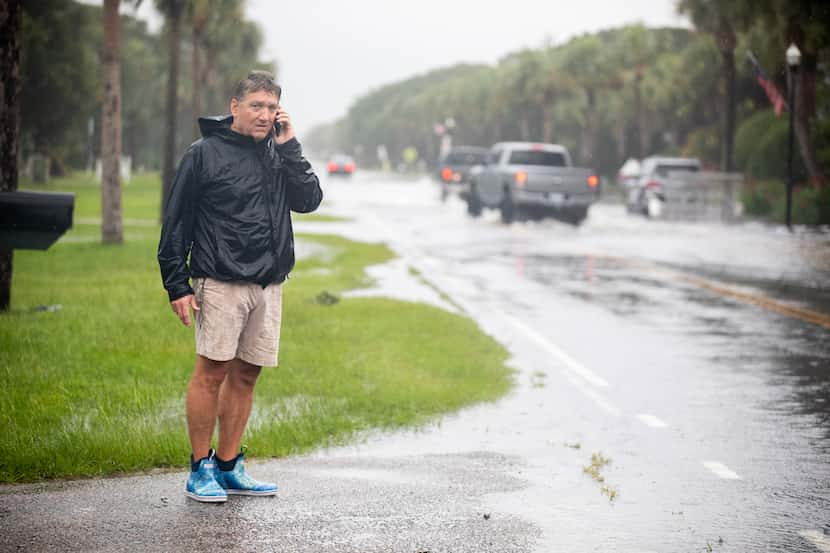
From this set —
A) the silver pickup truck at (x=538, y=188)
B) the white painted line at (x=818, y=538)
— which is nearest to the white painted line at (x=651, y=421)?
the white painted line at (x=818, y=538)

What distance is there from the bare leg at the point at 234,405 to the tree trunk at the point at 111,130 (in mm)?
18543

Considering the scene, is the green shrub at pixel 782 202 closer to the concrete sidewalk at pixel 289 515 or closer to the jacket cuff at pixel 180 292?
the concrete sidewalk at pixel 289 515

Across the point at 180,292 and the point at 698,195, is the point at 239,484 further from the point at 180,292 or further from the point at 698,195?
the point at 698,195

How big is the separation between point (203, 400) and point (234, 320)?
438 millimetres

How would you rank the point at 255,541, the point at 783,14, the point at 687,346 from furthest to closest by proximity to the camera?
the point at 783,14, the point at 687,346, the point at 255,541

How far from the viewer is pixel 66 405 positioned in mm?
9219

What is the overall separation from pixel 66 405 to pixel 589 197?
27056 millimetres

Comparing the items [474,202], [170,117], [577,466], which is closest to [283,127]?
[577,466]

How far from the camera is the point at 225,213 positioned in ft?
21.9

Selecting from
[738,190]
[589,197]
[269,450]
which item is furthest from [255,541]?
[738,190]

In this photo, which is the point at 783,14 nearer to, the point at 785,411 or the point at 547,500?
the point at 785,411

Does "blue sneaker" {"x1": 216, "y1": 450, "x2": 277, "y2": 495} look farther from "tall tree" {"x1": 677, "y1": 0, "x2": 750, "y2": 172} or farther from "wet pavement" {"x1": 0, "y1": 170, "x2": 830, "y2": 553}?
"tall tree" {"x1": 677, "y1": 0, "x2": 750, "y2": 172}

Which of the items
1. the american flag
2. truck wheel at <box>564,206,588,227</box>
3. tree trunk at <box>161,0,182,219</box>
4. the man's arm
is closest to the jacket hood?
the man's arm

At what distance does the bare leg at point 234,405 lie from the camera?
6895 millimetres
